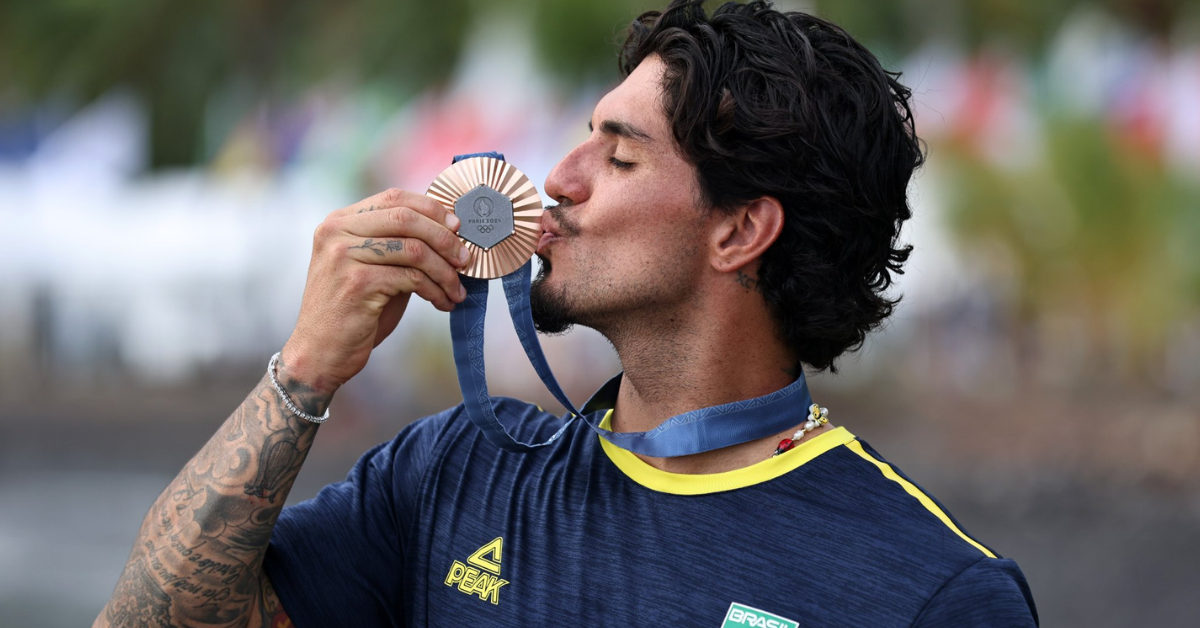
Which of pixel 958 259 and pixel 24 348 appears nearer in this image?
pixel 958 259

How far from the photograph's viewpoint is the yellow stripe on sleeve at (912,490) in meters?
2.27

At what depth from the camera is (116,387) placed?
2058 centimetres

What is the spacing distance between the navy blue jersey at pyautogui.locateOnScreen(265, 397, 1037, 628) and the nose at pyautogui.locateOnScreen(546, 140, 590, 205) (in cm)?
56

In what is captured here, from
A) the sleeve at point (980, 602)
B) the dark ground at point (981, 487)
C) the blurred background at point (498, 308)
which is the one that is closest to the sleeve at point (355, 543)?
the sleeve at point (980, 602)

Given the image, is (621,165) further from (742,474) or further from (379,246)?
(742,474)

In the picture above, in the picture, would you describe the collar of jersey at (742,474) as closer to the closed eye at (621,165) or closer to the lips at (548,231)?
the lips at (548,231)

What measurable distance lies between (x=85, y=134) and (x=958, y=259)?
52.1ft

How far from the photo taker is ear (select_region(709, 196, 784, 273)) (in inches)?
106

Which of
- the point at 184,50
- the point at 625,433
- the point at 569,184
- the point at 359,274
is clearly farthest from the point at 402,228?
the point at 184,50

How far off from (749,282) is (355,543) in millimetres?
1123

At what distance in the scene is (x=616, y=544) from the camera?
7.95ft

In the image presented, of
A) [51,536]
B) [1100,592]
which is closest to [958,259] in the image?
[1100,592]

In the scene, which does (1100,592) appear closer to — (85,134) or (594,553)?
(594,553)

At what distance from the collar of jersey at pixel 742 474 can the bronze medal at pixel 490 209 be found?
1.89 ft
